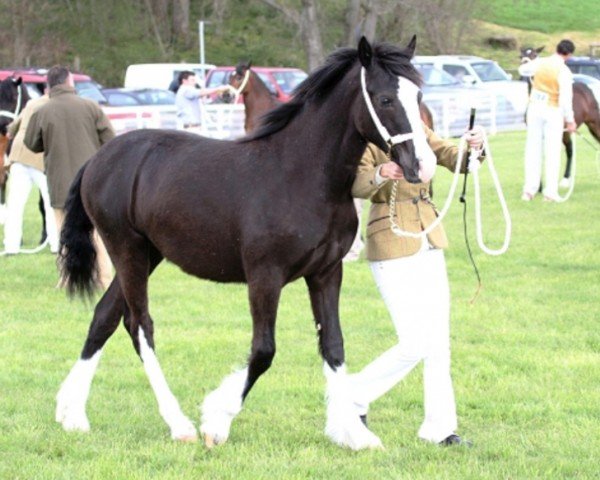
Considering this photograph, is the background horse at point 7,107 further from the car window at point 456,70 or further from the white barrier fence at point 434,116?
the car window at point 456,70

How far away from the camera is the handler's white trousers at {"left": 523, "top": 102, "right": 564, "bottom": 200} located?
57.1 ft

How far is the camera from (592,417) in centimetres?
684

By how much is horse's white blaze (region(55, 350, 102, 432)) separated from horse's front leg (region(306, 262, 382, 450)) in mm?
1504

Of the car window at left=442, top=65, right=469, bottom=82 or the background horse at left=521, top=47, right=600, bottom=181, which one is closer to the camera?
the background horse at left=521, top=47, right=600, bottom=181

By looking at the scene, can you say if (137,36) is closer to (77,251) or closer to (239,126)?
(239,126)

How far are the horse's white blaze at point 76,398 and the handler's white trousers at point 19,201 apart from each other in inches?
253

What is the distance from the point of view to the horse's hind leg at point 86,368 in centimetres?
679

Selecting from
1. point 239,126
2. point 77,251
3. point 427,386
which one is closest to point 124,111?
point 239,126

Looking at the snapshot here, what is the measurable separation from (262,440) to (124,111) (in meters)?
22.4

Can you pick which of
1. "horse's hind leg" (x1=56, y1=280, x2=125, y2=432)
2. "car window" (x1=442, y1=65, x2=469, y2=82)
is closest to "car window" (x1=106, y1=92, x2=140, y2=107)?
"car window" (x1=442, y1=65, x2=469, y2=82)

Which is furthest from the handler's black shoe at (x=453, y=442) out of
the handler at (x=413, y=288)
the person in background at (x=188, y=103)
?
the person in background at (x=188, y=103)

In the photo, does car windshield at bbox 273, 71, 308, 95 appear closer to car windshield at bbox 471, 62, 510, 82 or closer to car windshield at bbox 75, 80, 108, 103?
Result: car windshield at bbox 75, 80, 108, 103

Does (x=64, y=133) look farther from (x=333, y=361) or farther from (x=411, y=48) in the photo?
(x=411, y=48)

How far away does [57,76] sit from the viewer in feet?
37.7
